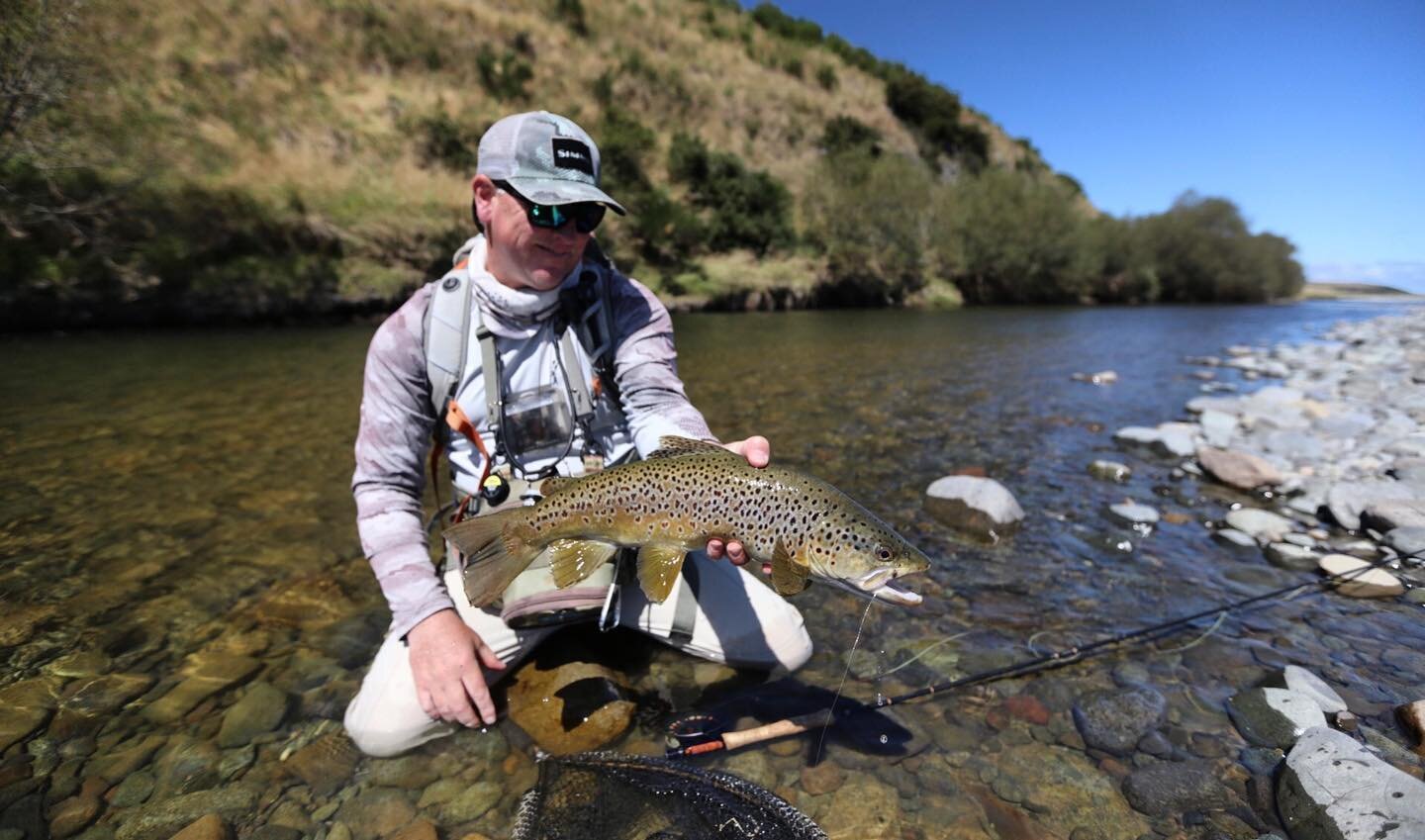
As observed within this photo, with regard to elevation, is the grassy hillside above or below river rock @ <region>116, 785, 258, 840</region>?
above

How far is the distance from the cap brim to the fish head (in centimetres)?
151

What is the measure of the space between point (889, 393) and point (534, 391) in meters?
8.79

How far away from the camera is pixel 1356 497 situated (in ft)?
16.9

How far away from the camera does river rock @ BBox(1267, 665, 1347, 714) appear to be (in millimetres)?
3004

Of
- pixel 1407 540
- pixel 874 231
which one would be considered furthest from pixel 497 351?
pixel 874 231

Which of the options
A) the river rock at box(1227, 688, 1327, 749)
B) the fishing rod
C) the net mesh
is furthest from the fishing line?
the river rock at box(1227, 688, 1327, 749)

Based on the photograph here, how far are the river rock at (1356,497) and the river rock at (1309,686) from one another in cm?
257

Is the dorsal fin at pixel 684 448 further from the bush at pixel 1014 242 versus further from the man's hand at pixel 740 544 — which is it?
the bush at pixel 1014 242

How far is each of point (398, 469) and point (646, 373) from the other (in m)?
1.21

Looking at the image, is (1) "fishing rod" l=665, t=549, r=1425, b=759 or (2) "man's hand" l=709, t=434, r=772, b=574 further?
(1) "fishing rod" l=665, t=549, r=1425, b=759

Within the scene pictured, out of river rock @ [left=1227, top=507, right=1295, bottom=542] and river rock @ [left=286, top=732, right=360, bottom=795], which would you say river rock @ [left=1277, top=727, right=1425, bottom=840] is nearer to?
river rock @ [left=1227, top=507, right=1295, bottom=542]

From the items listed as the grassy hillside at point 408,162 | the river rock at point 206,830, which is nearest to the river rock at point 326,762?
the river rock at point 206,830

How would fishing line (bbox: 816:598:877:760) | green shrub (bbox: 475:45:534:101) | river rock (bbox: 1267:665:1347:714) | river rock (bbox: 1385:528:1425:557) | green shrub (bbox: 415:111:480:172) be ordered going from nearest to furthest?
fishing line (bbox: 816:598:877:760) < river rock (bbox: 1267:665:1347:714) < river rock (bbox: 1385:528:1425:557) < green shrub (bbox: 415:111:480:172) < green shrub (bbox: 475:45:534:101)

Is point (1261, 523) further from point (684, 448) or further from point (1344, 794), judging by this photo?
point (684, 448)
